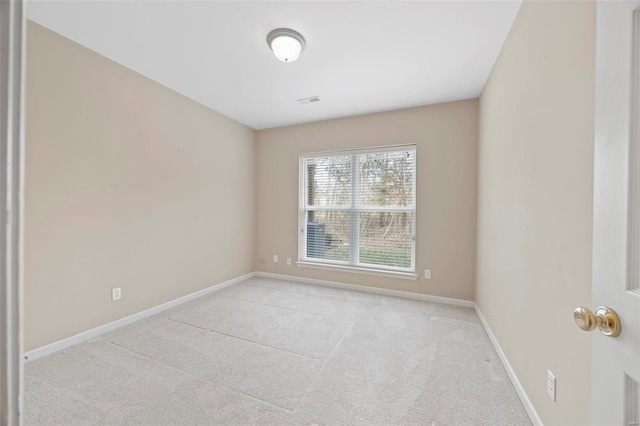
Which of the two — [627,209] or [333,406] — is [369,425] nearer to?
[333,406]

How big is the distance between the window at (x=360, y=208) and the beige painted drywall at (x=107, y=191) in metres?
1.41

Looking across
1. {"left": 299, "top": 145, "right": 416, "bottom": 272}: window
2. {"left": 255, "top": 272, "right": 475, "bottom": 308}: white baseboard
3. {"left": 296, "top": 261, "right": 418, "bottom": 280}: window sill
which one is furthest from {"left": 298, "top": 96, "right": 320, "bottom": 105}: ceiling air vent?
{"left": 255, "top": 272, "right": 475, "bottom": 308}: white baseboard

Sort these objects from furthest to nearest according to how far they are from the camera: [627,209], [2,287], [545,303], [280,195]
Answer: [280,195]
[545,303]
[627,209]
[2,287]

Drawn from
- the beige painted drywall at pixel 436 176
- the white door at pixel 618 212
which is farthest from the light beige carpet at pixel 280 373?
the white door at pixel 618 212

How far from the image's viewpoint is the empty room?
26.2 inches

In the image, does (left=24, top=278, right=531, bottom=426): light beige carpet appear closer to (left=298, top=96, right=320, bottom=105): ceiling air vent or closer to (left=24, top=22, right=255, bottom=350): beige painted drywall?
(left=24, top=22, right=255, bottom=350): beige painted drywall

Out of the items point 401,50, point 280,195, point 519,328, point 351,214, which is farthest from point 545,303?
point 280,195

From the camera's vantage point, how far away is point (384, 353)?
211cm

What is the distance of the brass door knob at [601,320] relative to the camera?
60 cm

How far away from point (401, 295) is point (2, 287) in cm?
356

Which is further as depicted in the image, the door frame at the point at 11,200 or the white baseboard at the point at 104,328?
the white baseboard at the point at 104,328

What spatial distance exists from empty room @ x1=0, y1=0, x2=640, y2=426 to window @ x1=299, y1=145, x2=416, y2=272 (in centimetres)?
3

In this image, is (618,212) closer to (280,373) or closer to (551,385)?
(551,385)

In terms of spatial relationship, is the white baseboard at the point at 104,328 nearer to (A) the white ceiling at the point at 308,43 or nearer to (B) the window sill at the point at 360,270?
(B) the window sill at the point at 360,270
